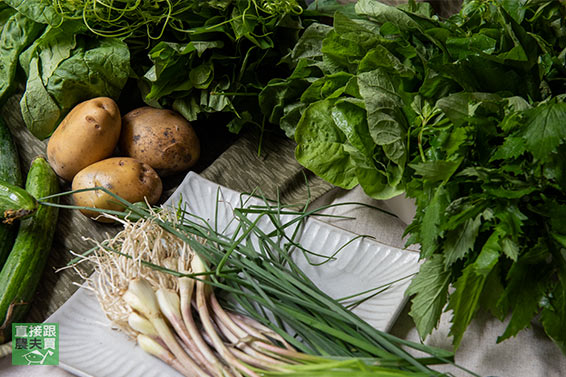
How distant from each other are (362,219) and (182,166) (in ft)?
1.34

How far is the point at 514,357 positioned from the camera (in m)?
0.79

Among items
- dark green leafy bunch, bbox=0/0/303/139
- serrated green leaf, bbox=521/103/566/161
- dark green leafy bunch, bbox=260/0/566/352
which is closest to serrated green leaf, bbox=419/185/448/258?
dark green leafy bunch, bbox=260/0/566/352

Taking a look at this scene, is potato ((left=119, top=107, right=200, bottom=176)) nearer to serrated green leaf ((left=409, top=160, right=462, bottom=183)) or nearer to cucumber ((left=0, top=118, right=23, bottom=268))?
cucumber ((left=0, top=118, right=23, bottom=268))

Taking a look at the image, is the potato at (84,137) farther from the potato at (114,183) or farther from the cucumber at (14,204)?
the cucumber at (14,204)

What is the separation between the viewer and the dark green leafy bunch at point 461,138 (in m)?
0.68

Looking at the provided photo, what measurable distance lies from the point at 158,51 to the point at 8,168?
40cm

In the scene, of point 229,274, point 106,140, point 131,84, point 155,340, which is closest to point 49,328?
point 155,340

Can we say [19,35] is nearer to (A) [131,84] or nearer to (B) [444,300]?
(A) [131,84]

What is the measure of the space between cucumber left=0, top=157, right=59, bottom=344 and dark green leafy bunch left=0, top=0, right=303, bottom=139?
0.18 metres

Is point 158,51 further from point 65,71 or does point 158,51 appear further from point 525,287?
point 525,287

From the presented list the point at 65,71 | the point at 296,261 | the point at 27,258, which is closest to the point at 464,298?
the point at 296,261

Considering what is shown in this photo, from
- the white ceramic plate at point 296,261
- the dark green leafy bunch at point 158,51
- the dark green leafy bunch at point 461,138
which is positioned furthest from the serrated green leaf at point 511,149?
the dark green leafy bunch at point 158,51

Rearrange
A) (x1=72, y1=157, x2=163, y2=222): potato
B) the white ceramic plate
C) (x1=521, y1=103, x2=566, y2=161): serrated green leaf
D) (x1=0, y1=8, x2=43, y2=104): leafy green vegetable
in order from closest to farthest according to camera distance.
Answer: (x1=521, y1=103, x2=566, y2=161): serrated green leaf < the white ceramic plate < (x1=72, y1=157, x2=163, y2=222): potato < (x1=0, y1=8, x2=43, y2=104): leafy green vegetable

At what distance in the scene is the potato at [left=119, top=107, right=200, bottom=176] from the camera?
1.13m
